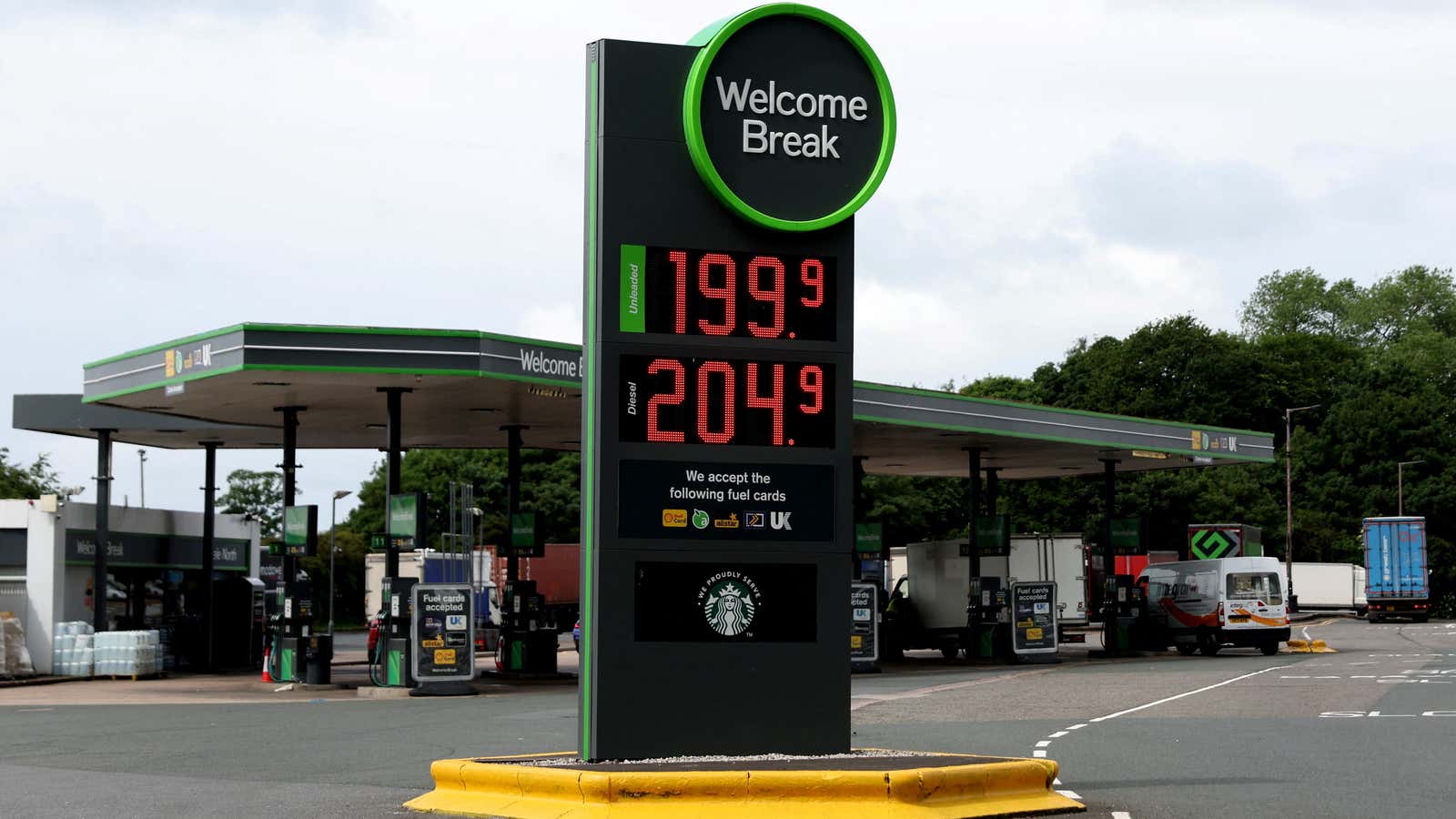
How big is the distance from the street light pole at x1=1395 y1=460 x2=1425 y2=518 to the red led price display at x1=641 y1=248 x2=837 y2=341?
72.6 metres

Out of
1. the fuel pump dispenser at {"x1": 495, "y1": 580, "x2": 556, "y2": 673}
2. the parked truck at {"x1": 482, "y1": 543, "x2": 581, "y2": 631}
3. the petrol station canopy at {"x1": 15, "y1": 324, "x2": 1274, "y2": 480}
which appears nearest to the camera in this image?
the petrol station canopy at {"x1": 15, "y1": 324, "x2": 1274, "y2": 480}

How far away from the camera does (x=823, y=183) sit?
12.7 metres

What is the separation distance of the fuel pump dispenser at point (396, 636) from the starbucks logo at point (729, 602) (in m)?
16.6

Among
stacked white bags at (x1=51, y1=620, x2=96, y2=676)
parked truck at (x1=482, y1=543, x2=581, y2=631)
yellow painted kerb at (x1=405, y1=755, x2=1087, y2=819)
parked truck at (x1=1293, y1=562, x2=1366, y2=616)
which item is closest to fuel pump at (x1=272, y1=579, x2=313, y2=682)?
stacked white bags at (x1=51, y1=620, x2=96, y2=676)

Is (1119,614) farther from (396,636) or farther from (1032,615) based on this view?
(396,636)

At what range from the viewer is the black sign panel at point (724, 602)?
12.0 meters

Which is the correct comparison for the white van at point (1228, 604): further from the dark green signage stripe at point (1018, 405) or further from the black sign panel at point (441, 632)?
the black sign panel at point (441, 632)

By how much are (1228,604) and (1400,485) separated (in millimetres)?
45795

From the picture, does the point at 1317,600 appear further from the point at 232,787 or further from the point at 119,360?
the point at 232,787

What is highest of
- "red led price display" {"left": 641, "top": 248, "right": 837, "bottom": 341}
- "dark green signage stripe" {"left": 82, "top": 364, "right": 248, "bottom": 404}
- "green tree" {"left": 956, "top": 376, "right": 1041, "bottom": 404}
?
"green tree" {"left": 956, "top": 376, "right": 1041, "bottom": 404}

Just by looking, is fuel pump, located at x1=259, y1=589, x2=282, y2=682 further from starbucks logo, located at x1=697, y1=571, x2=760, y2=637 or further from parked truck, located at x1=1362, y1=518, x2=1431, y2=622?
parked truck, located at x1=1362, y1=518, x2=1431, y2=622

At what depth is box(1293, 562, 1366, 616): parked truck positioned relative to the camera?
71.7 meters

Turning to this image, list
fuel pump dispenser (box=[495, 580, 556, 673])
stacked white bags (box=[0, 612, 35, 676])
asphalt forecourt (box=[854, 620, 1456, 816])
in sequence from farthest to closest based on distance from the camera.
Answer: fuel pump dispenser (box=[495, 580, 556, 673]) < stacked white bags (box=[0, 612, 35, 676]) < asphalt forecourt (box=[854, 620, 1456, 816])

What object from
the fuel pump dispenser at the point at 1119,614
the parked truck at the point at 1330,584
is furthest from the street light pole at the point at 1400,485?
the fuel pump dispenser at the point at 1119,614
